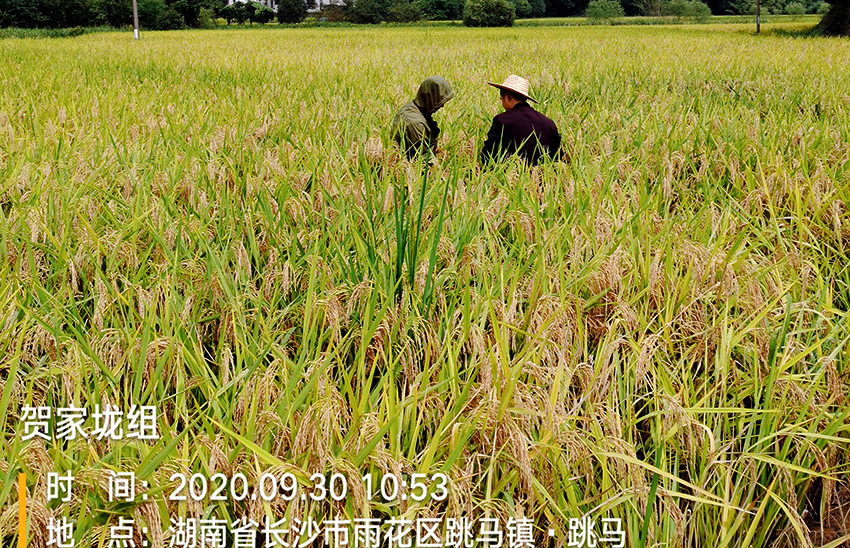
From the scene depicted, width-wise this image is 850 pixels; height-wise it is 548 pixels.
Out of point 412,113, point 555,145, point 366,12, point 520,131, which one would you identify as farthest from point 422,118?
point 366,12

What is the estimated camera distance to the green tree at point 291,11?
57562mm

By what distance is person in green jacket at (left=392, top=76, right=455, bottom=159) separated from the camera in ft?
14.2

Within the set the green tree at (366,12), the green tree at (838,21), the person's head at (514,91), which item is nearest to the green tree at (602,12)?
the green tree at (366,12)

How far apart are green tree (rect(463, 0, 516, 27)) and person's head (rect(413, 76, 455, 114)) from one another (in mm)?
44273

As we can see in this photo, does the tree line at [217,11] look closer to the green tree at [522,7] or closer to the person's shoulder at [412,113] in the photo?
the green tree at [522,7]

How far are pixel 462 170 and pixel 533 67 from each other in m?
6.45

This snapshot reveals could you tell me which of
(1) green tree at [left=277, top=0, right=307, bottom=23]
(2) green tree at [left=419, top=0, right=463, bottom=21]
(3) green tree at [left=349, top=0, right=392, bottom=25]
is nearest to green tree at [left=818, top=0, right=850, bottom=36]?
(3) green tree at [left=349, top=0, right=392, bottom=25]

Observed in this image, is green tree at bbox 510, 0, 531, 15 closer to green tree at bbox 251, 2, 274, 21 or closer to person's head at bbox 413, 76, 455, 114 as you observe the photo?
green tree at bbox 251, 2, 274, 21

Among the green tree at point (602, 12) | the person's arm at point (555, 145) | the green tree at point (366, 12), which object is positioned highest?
the green tree at point (366, 12)

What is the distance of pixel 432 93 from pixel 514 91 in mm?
627

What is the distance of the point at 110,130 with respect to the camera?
4.43m

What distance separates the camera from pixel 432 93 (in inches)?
175

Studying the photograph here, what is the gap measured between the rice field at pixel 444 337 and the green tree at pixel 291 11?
59.2m

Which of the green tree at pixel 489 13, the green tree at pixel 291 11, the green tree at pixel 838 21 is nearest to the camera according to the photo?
the green tree at pixel 838 21
